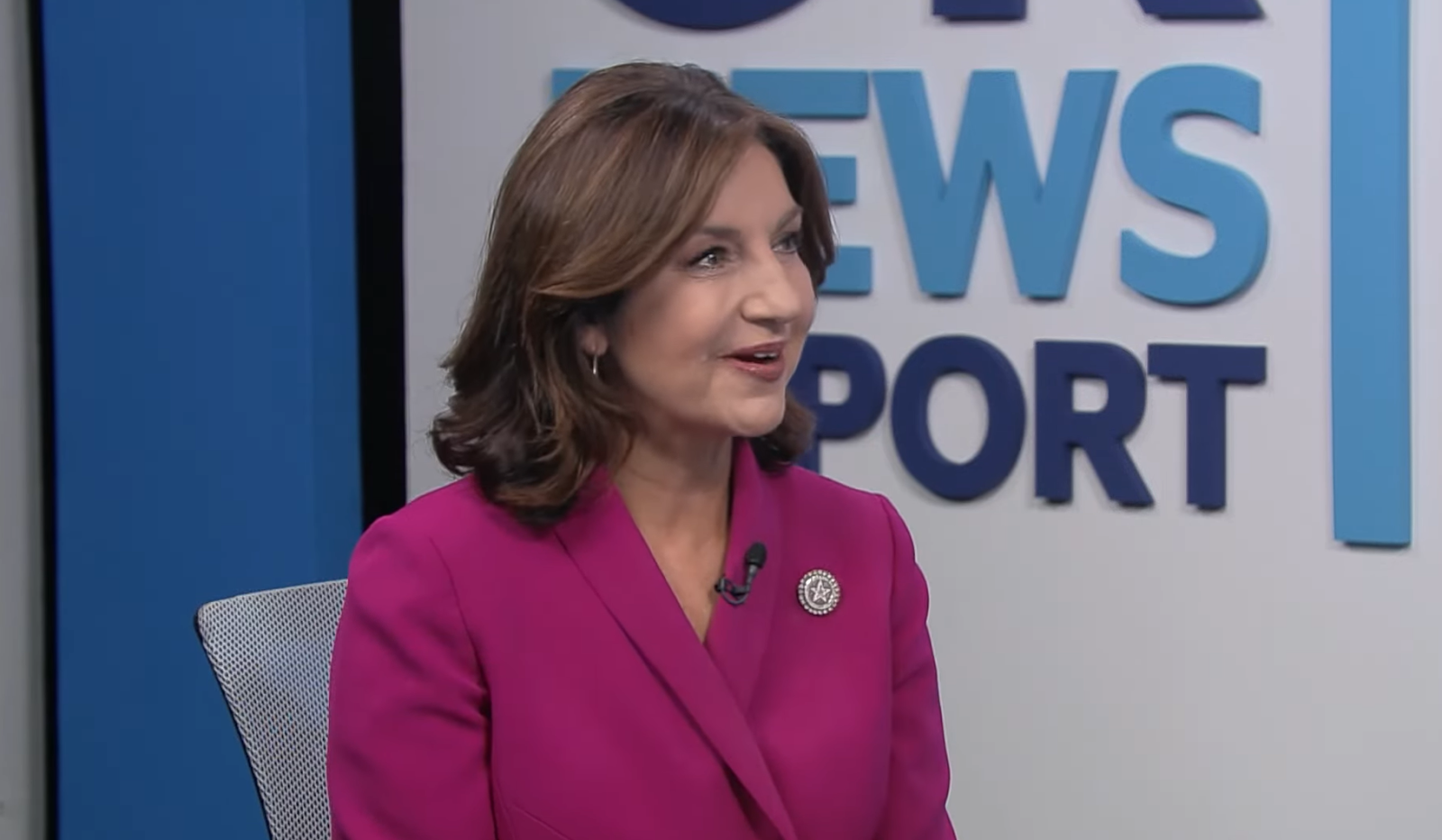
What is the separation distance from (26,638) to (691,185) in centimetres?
197

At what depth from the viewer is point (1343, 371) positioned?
8.05 ft

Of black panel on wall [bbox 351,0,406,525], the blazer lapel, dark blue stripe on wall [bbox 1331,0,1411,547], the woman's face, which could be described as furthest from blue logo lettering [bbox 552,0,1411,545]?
the woman's face

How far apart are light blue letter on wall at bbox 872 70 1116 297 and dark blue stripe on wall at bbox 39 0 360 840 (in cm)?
91

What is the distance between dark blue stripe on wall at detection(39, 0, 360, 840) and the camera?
2854 millimetres

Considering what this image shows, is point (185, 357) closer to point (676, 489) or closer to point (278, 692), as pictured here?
point (278, 692)

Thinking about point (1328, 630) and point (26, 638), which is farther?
point (26, 638)

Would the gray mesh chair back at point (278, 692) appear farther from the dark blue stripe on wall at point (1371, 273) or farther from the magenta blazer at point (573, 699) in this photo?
the dark blue stripe on wall at point (1371, 273)

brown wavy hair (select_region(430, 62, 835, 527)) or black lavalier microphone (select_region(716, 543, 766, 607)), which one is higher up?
brown wavy hair (select_region(430, 62, 835, 527))

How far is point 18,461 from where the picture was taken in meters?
3.01

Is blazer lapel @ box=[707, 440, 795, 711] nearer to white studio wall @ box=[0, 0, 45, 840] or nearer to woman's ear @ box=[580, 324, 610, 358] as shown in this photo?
woman's ear @ box=[580, 324, 610, 358]

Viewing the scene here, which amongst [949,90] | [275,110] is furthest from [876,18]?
[275,110]

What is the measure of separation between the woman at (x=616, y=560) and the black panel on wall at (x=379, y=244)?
4.65ft

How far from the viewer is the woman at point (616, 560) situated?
4.96 feet

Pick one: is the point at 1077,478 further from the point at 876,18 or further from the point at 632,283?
the point at 632,283
